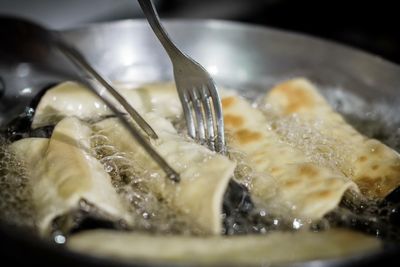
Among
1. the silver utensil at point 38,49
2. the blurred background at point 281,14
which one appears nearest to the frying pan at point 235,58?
the silver utensil at point 38,49

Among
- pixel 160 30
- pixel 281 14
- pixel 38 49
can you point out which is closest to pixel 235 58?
pixel 160 30

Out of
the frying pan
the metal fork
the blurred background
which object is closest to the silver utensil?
the metal fork

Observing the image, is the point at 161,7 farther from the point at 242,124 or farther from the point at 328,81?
the point at 242,124

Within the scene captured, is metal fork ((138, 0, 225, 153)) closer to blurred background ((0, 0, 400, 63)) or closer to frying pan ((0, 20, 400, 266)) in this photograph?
frying pan ((0, 20, 400, 266))

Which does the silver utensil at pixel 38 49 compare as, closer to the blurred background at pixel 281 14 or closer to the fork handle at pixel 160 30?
the fork handle at pixel 160 30

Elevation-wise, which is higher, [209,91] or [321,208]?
[209,91]

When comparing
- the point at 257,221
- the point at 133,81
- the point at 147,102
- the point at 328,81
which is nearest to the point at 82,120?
the point at 147,102

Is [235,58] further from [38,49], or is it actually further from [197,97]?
[38,49]

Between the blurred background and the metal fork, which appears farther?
the blurred background
